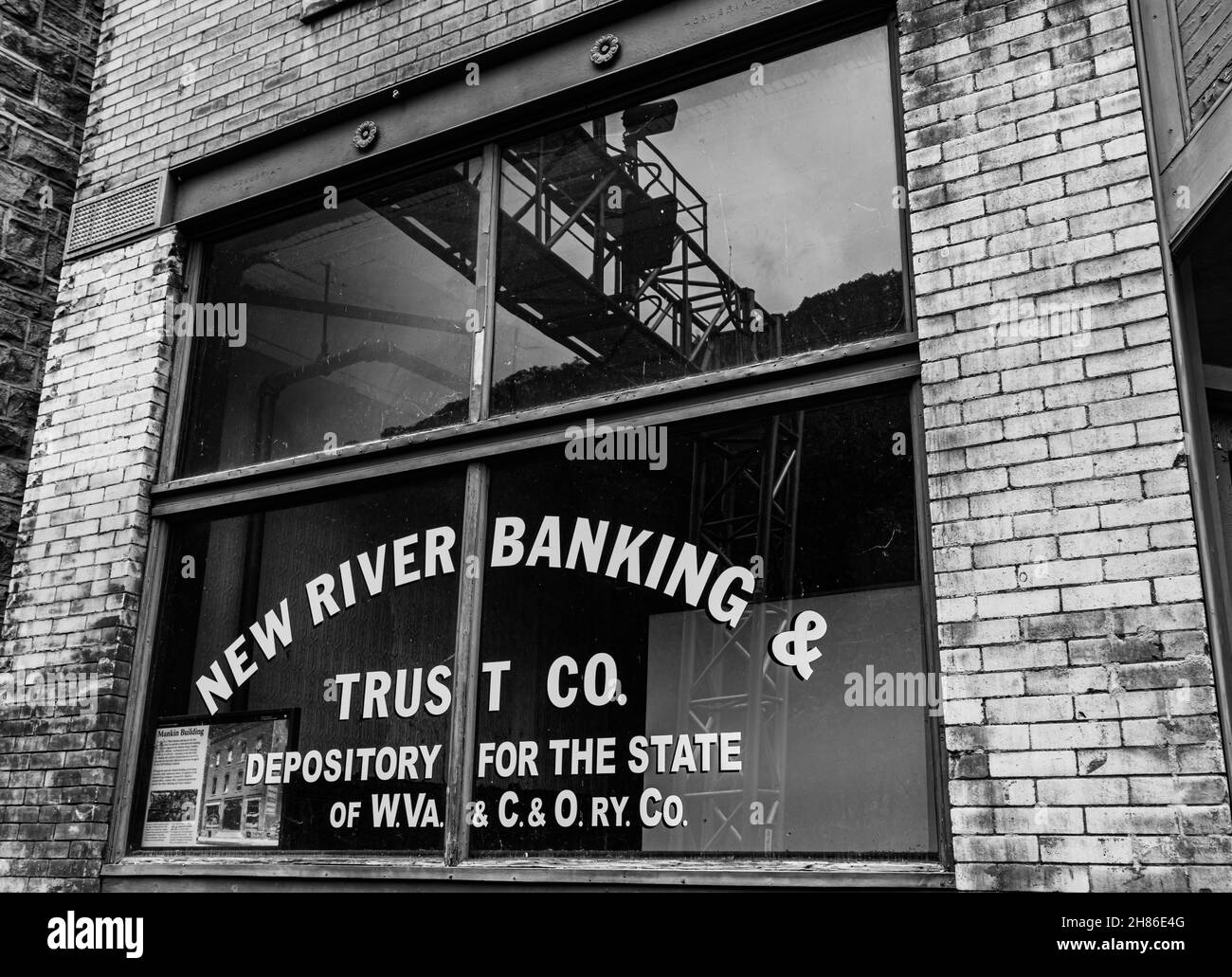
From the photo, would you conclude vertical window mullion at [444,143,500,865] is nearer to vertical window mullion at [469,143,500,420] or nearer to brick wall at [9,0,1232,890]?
vertical window mullion at [469,143,500,420]

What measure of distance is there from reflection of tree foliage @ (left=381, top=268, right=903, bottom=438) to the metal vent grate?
2.14m

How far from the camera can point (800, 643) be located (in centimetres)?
410

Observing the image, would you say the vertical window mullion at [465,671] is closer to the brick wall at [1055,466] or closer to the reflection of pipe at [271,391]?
the reflection of pipe at [271,391]

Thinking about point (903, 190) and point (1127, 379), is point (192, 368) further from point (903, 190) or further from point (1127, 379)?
point (1127, 379)

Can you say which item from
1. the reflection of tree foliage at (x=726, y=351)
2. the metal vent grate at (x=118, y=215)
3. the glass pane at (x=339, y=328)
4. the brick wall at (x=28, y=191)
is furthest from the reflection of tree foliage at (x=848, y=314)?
the brick wall at (x=28, y=191)

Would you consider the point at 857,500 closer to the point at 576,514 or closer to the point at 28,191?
the point at 576,514

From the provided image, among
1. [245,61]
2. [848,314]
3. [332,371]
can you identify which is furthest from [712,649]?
[245,61]

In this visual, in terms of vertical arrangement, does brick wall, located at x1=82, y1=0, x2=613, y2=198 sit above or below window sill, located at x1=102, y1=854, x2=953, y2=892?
above

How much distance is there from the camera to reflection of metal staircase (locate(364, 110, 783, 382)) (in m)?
4.65

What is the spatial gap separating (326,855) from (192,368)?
260cm

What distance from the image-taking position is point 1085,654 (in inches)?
137

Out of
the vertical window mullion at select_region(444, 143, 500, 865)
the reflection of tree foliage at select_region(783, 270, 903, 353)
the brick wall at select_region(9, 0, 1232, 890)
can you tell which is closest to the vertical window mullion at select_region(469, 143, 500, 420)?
the vertical window mullion at select_region(444, 143, 500, 865)

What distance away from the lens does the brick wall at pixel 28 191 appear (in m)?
6.16

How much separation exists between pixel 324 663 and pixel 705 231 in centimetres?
245
